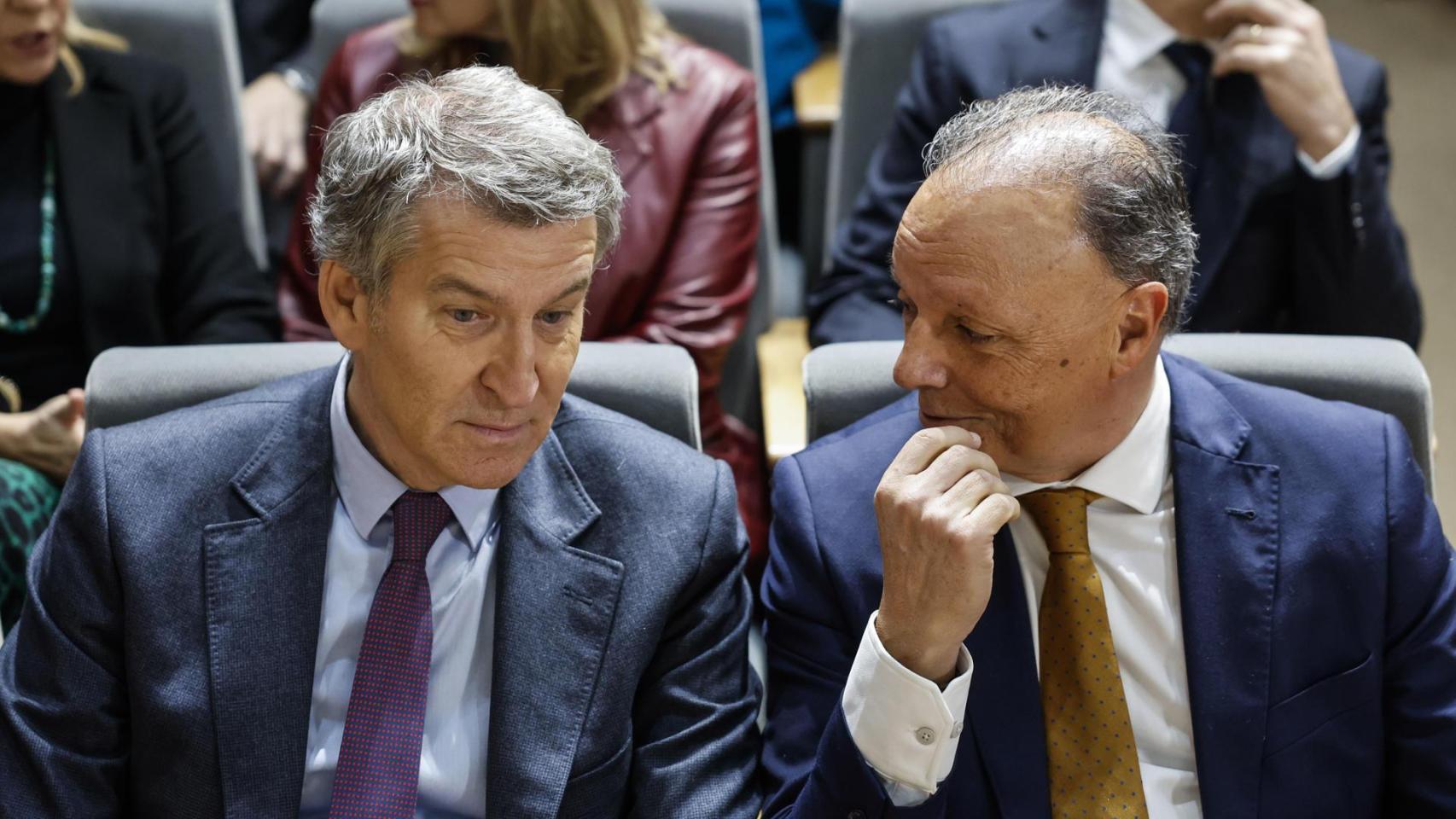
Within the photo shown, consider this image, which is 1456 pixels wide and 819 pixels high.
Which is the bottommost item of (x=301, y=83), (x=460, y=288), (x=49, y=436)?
(x=49, y=436)

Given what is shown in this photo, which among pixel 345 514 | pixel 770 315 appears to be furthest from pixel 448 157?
pixel 770 315

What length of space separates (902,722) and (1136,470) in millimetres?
363

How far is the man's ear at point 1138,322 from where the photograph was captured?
1462mm

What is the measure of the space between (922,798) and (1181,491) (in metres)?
0.40

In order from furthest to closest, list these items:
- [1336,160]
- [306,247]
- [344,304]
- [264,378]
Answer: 1. [306,247]
2. [1336,160]
3. [264,378]
4. [344,304]

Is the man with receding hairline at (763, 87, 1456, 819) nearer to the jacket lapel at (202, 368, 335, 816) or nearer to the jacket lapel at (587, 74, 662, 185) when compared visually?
the jacket lapel at (202, 368, 335, 816)

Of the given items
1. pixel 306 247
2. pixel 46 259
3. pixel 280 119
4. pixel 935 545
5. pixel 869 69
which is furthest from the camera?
pixel 280 119

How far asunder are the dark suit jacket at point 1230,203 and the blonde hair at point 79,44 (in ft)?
3.69

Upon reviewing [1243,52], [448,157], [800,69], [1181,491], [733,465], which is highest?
[448,157]

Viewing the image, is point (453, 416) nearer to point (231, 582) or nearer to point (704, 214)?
point (231, 582)

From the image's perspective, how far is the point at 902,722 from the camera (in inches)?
54.3

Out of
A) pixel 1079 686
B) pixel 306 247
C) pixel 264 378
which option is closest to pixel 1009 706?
pixel 1079 686

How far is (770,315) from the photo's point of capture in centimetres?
252

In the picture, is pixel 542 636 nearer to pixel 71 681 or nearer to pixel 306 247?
pixel 71 681
